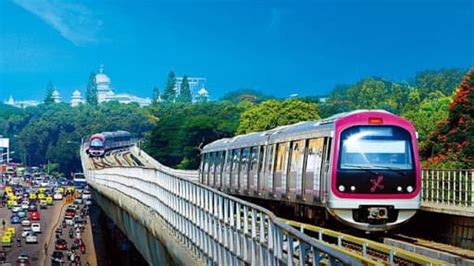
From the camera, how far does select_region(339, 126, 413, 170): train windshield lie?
69.8 feet

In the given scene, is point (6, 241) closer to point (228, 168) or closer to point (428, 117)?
point (428, 117)

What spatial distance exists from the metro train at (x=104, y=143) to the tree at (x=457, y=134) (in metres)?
59.6

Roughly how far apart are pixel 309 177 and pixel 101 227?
62.2 metres

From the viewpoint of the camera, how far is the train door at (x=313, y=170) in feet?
72.5

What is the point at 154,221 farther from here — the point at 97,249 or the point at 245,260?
the point at 97,249

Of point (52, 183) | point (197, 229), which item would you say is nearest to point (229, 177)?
point (197, 229)

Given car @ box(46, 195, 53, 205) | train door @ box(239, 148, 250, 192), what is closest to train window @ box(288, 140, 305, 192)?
train door @ box(239, 148, 250, 192)

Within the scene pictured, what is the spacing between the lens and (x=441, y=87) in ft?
429

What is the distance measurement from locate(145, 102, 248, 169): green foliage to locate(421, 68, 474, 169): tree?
45.2m

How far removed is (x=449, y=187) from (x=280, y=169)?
12.4ft

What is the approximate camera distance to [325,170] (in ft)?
70.9

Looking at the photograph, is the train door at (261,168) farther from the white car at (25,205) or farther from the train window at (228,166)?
the white car at (25,205)

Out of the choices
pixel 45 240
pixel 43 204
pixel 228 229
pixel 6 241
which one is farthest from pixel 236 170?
pixel 43 204

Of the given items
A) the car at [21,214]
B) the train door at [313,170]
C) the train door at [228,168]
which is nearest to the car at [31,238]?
the car at [21,214]
